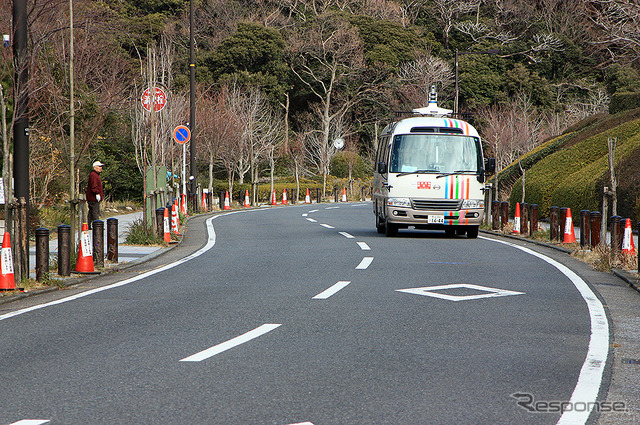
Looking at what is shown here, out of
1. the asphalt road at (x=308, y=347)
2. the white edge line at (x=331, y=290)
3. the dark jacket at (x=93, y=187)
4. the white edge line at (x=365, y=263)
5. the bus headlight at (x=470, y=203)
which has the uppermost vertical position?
the dark jacket at (x=93, y=187)

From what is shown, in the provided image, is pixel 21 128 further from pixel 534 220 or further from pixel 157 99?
pixel 534 220

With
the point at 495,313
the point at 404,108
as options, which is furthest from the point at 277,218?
the point at 404,108

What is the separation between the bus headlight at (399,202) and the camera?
18406mm

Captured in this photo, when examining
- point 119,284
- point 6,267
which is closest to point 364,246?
point 119,284

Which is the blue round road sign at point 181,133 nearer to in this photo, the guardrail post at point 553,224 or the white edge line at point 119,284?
the white edge line at point 119,284

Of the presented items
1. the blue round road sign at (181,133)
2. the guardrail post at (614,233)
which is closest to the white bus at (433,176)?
the guardrail post at (614,233)

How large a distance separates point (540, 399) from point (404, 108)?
5730 centimetres

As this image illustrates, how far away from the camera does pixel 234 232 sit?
21703mm

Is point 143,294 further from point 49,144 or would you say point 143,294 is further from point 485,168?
point 49,144

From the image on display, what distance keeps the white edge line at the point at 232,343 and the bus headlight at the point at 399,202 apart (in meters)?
11.2

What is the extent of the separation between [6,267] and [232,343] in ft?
14.9

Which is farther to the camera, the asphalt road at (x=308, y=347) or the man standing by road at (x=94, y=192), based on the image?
the man standing by road at (x=94, y=192)

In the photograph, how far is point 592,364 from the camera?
6020 mm

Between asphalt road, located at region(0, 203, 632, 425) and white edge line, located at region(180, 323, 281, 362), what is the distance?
20 mm
